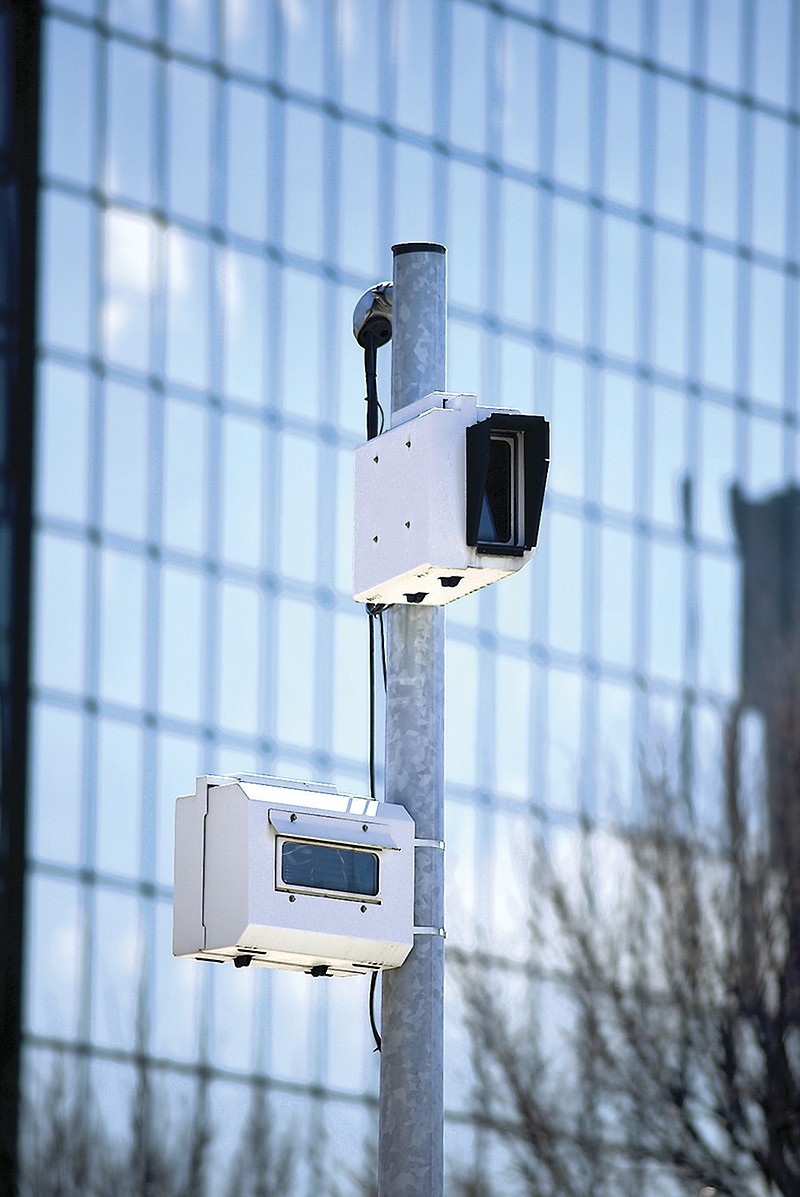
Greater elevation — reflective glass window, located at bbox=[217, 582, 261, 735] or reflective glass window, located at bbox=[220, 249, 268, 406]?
reflective glass window, located at bbox=[220, 249, 268, 406]

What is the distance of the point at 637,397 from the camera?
154 ft

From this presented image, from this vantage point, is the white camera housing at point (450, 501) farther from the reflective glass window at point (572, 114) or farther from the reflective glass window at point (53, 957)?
the reflective glass window at point (572, 114)

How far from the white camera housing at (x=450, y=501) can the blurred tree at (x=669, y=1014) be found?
17.2 m

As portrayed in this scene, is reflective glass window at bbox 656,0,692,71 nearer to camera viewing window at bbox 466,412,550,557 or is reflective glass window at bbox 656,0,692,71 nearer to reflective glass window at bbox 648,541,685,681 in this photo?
reflective glass window at bbox 648,541,685,681

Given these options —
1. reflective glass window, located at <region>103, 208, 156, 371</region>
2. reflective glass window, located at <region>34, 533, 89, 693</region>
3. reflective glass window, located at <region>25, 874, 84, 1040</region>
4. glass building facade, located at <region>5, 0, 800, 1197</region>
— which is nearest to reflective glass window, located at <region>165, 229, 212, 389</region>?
glass building facade, located at <region>5, 0, 800, 1197</region>

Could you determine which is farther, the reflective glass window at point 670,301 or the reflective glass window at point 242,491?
the reflective glass window at point 670,301


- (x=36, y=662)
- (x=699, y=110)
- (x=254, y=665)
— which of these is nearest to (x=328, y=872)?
(x=36, y=662)

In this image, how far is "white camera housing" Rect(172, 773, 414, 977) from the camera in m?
7.02

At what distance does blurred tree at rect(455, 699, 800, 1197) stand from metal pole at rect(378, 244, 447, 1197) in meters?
17.0

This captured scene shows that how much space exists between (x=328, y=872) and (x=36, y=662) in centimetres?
3003

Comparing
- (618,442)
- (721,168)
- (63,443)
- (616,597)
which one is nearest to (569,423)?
(618,442)

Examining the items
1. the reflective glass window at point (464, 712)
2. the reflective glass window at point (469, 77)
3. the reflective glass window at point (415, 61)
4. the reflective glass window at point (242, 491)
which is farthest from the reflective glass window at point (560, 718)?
the reflective glass window at point (415, 61)

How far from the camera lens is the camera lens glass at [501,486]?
7258mm

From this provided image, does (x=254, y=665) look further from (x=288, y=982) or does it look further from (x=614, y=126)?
(x=614, y=126)
